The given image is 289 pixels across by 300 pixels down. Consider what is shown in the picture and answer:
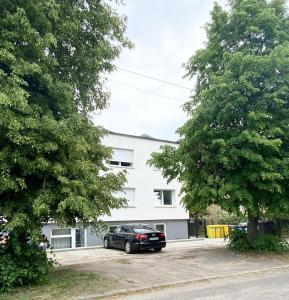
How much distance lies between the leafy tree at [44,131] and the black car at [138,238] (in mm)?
7989

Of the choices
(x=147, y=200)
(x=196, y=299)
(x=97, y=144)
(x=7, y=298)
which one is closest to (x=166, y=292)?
(x=196, y=299)

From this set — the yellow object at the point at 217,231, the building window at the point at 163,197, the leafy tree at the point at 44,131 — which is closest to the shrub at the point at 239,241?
the leafy tree at the point at 44,131

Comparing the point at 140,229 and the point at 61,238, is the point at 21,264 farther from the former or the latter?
the point at 61,238

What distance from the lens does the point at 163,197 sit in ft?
90.1

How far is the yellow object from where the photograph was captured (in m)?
28.0

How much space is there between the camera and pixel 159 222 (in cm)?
2670

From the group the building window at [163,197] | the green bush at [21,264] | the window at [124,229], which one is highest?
the building window at [163,197]

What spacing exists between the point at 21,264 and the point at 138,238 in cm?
918

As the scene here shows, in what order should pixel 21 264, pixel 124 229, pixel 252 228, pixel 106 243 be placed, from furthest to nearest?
pixel 106 243 < pixel 124 229 < pixel 252 228 < pixel 21 264

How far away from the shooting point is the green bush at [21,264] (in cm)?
862

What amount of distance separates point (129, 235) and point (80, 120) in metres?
10.3

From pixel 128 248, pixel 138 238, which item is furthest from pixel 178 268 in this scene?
pixel 128 248

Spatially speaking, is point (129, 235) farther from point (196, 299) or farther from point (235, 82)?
point (196, 299)

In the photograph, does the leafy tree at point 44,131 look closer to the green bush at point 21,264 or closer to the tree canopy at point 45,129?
the tree canopy at point 45,129
